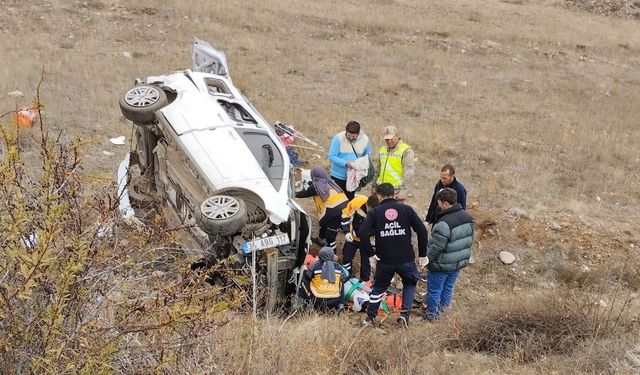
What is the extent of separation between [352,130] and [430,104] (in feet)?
22.0

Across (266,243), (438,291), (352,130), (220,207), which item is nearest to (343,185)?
(352,130)

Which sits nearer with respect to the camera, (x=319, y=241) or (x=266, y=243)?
(x=266, y=243)

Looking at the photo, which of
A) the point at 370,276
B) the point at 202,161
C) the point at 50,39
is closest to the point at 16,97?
the point at 50,39

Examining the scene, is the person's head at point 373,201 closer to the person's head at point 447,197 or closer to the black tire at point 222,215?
the person's head at point 447,197

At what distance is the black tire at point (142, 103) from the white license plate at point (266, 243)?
207 cm

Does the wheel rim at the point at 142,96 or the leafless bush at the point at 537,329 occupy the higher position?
the wheel rim at the point at 142,96

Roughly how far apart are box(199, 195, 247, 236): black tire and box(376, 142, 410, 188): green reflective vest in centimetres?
238

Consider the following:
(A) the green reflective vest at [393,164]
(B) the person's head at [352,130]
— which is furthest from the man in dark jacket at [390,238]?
(B) the person's head at [352,130]

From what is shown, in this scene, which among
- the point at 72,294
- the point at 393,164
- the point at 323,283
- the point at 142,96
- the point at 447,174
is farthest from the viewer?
the point at 393,164

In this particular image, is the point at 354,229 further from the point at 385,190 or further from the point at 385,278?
the point at 385,190

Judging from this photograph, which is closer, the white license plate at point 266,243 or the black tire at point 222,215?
the black tire at point 222,215

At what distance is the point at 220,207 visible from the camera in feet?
16.6

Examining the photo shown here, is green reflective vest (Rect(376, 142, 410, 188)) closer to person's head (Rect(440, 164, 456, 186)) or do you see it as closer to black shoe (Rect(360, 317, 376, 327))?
person's head (Rect(440, 164, 456, 186))

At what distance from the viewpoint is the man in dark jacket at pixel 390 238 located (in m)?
5.52
